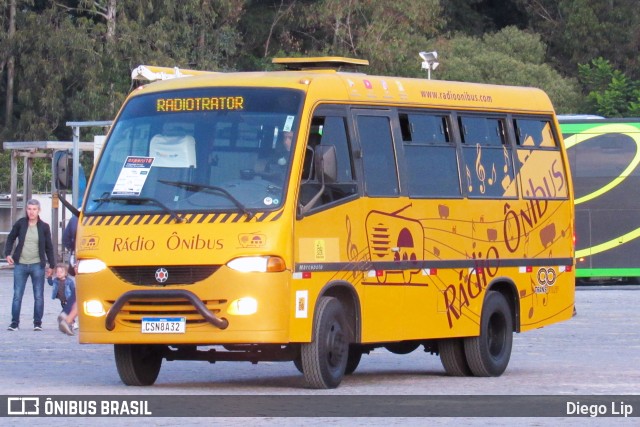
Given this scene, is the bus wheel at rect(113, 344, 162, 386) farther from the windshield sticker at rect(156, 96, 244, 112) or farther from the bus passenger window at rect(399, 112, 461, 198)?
the bus passenger window at rect(399, 112, 461, 198)

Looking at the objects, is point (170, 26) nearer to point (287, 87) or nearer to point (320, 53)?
point (320, 53)

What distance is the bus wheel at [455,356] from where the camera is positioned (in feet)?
54.7

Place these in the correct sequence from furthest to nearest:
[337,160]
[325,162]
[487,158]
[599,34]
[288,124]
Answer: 1. [599,34]
2. [487,158]
3. [337,160]
4. [288,124]
5. [325,162]

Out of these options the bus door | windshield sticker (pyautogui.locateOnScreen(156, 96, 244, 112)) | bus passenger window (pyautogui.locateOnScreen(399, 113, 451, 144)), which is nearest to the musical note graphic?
bus passenger window (pyautogui.locateOnScreen(399, 113, 451, 144))

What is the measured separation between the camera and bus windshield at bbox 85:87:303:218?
1402cm

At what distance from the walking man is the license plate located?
10067mm

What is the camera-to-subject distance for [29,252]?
23859mm

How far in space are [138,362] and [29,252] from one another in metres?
9.43

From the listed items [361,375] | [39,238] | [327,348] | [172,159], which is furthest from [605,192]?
[172,159]

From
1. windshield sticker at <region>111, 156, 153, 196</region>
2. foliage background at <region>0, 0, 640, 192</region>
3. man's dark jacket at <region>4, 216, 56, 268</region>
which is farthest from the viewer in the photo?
foliage background at <region>0, 0, 640, 192</region>

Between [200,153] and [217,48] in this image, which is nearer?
[200,153]

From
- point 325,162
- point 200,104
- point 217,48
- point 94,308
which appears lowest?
point 94,308

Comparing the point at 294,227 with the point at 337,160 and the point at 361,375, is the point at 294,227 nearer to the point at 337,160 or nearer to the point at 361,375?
the point at 337,160

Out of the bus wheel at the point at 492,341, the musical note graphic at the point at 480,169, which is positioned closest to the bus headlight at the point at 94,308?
the bus wheel at the point at 492,341
